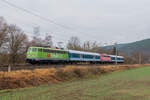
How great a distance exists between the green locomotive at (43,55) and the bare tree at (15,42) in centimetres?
1531

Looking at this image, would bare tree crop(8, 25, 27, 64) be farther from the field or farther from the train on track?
the field

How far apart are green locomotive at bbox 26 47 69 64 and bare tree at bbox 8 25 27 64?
15.3 m

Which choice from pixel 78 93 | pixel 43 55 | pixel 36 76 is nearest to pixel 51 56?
pixel 43 55

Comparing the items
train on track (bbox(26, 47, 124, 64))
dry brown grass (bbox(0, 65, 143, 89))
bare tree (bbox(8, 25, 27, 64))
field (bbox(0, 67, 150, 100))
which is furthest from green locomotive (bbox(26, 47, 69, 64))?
bare tree (bbox(8, 25, 27, 64))

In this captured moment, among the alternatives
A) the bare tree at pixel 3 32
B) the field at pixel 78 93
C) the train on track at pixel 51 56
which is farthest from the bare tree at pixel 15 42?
the field at pixel 78 93

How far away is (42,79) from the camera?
18969mm

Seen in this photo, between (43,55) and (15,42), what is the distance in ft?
63.5

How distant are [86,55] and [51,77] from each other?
2453cm

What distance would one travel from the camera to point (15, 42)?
4325cm

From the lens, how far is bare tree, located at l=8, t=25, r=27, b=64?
1623 inches

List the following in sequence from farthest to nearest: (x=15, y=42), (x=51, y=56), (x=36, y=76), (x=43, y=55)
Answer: (x=15, y=42) < (x=51, y=56) < (x=43, y=55) < (x=36, y=76)

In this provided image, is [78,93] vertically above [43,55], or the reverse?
[43,55]

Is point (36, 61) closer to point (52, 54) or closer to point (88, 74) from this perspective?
point (52, 54)

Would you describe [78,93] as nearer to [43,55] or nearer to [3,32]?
[43,55]
